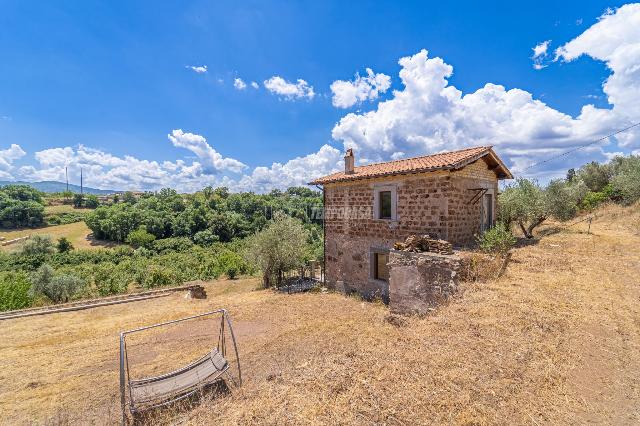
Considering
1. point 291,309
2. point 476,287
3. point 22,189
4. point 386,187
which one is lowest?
point 291,309

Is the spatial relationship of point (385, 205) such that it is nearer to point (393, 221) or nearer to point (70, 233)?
point (393, 221)

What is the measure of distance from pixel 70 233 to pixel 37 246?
54.4ft

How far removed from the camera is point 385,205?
→ 12516 millimetres

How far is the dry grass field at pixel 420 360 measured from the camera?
3635 mm

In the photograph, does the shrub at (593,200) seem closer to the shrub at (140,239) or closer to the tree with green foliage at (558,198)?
the tree with green foliage at (558,198)

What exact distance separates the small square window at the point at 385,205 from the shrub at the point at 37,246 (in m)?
52.7

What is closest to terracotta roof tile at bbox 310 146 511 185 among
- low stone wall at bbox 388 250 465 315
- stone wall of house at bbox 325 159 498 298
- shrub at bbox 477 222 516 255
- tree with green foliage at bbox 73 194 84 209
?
stone wall of house at bbox 325 159 498 298

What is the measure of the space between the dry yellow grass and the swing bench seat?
5805cm

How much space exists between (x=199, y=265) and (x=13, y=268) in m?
23.2

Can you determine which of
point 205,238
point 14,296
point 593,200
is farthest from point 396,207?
point 205,238

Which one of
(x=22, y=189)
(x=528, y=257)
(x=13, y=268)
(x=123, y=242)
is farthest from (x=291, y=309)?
(x=22, y=189)

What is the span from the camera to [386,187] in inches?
479

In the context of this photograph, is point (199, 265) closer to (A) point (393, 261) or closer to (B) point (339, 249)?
(B) point (339, 249)

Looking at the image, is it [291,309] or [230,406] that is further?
[291,309]
